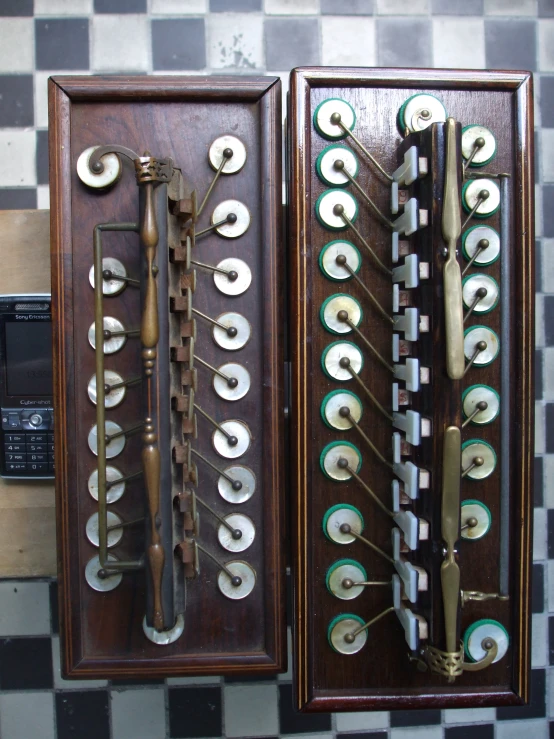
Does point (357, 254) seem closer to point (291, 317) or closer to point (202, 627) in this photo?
point (291, 317)

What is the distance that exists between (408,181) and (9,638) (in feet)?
4.88

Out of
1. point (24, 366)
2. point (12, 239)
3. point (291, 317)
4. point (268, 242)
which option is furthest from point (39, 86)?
point (291, 317)

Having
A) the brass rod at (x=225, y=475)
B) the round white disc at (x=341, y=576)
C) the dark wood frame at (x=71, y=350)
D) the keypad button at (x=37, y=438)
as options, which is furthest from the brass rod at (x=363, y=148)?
the keypad button at (x=37, y=438)

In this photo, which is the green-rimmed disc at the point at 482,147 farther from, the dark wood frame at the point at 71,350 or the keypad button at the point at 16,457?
the keypad button at the point at 16,457

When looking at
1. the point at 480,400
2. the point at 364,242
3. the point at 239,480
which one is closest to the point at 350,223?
the point at 364,242

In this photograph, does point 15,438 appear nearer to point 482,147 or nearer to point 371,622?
point 371,622

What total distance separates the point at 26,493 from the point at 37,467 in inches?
4.0

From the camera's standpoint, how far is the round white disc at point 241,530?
3.59ft

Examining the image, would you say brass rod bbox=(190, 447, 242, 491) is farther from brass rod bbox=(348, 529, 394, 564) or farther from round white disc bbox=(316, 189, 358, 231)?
round white disc bbox=(316, 189, 358, 231)

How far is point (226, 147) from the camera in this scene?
107 cm

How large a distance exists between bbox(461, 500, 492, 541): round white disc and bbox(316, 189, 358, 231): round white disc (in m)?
0.58

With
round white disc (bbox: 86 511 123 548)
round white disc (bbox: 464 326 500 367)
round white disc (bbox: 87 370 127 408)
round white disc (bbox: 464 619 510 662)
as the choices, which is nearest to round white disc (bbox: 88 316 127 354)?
round white disc (bbox: 87 370 127 408)

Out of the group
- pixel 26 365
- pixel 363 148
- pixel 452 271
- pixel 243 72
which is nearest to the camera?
pixel 452 271

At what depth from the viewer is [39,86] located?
4.76 ft
